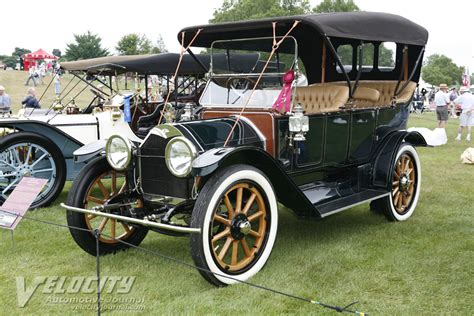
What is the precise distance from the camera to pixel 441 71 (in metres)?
80.4

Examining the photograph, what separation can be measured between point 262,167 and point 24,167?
135 inches

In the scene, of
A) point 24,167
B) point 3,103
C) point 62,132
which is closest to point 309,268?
point 24,167

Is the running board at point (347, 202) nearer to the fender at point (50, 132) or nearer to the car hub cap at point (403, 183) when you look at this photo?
the car hub cap at point (403, 183)

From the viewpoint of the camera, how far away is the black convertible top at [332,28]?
13.2ft

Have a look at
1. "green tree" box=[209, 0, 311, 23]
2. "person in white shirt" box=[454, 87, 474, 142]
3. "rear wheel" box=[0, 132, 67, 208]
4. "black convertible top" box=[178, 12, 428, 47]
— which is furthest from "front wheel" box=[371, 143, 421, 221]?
"green tree" box=[209, 0, 311, 23]

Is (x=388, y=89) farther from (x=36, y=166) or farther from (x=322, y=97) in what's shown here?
(x=36, y=166)

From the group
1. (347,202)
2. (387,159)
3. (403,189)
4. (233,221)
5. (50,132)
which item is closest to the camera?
(233,221)

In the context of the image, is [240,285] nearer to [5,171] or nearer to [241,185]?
[241,185]

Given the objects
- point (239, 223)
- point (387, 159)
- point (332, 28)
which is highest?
point (332, 28)

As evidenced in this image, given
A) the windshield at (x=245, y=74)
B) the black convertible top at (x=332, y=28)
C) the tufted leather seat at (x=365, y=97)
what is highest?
the black convertible top at (x=332, y=28)

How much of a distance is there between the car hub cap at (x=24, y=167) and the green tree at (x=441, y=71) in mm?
75905

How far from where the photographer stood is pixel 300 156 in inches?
170

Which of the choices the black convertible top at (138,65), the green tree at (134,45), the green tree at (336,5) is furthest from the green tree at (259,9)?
the black convertible top at (138,65)

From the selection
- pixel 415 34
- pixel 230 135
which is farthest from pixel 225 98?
pixel 415 34
